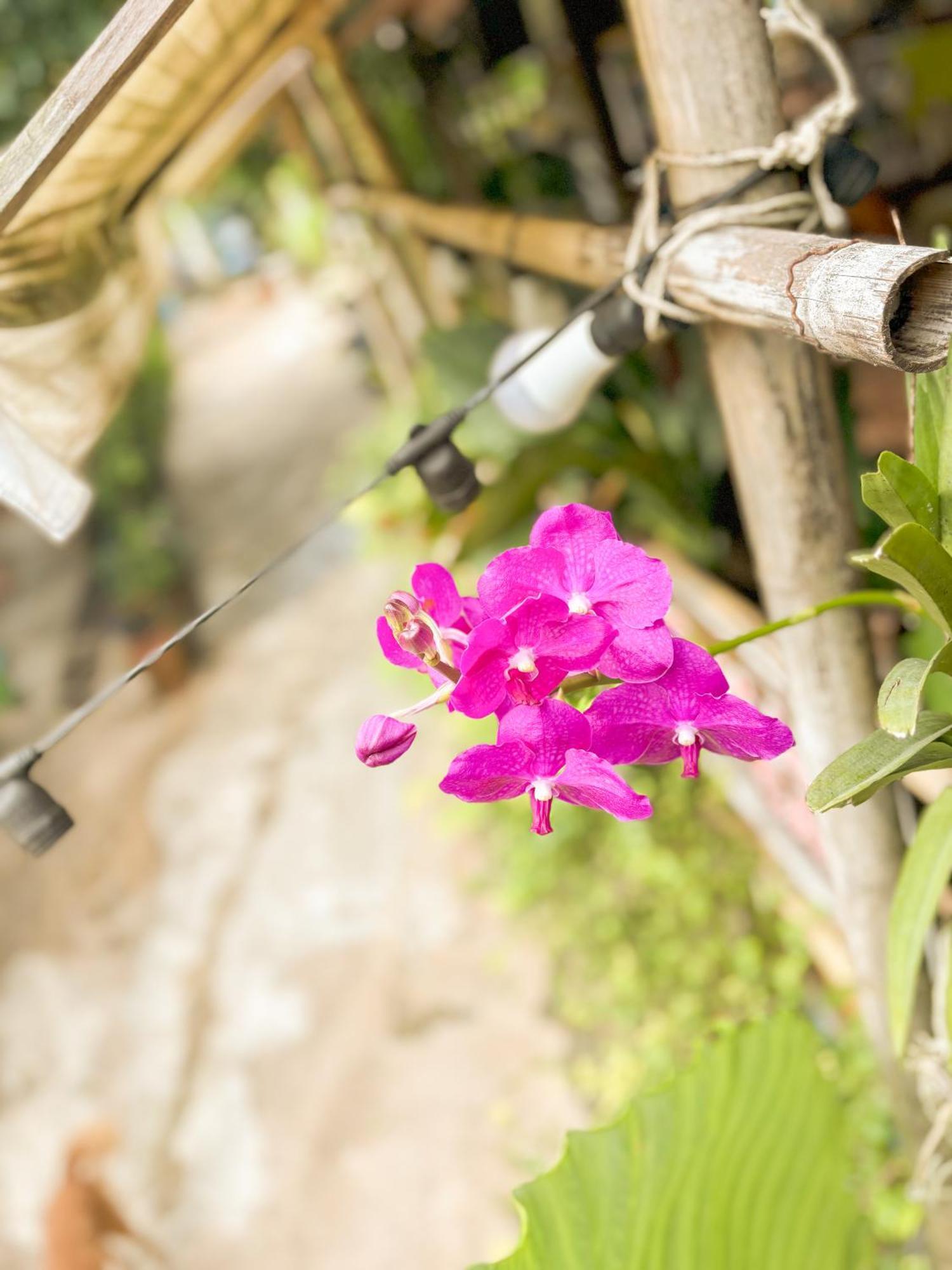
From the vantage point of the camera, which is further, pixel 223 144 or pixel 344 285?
pixel 344 285

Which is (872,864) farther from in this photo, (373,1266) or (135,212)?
(373,1266)

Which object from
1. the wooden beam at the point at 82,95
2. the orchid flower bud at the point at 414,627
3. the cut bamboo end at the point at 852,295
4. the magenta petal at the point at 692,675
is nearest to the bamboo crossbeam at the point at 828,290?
the cut bamboo end at the point at 852,295

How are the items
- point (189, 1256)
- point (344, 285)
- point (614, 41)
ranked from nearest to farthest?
point (189, 1256) → point (614, 41) → point (344, 285)

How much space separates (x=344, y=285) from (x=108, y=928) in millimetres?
4610

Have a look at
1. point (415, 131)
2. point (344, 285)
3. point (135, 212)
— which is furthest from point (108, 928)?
point (344, 285)

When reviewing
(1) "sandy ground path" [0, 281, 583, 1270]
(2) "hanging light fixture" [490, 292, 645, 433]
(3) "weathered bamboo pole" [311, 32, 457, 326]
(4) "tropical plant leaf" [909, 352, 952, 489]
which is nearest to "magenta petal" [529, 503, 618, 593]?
(4) "tropical plant leaf" [909, 352, 952, 489]

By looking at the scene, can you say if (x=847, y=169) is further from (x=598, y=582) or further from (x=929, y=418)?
(x=598, y=582)

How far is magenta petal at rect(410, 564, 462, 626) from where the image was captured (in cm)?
64

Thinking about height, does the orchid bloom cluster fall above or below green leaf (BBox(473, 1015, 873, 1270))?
above

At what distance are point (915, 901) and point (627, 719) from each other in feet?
1.19

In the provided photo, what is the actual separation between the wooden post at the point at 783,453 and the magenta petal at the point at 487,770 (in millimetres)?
535

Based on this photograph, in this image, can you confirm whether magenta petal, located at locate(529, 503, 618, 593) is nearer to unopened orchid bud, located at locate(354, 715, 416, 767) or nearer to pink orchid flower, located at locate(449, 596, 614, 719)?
pink orchid flower, located at locate(449, 596, 614, 719)

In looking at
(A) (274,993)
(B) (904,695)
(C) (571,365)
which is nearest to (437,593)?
(B) (904,695)

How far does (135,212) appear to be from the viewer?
5.11ft
